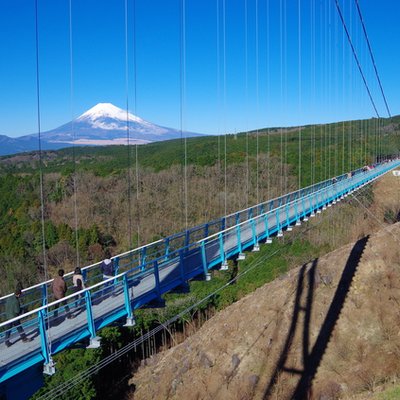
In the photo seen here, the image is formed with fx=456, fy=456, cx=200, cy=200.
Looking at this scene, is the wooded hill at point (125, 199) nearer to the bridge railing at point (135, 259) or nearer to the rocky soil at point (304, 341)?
the rocky soil at point (304, 341)

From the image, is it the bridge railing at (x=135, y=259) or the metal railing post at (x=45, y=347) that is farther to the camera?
the bridge railing at (x=135, y=259)

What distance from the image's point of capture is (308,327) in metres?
17.5

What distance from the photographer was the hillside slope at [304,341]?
1484 centimetres

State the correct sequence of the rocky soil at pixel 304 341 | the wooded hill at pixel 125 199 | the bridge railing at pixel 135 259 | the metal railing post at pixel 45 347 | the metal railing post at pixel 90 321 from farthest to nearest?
1. the wooded hill at pixel 125 199
2. the rocky soil at pixel 304 341
3. the bridge railing at pixel 135 259
4. the metal railing post at pixel 90 321
5. the metal railing post at pixel 45 347

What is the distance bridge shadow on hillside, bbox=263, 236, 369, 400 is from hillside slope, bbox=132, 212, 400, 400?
0.04m

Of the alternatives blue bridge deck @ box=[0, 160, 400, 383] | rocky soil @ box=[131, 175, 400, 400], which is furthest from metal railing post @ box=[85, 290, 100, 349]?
rocky soil @ box=[131, 175, 400, 400]

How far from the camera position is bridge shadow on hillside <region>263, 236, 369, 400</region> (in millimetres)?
14891

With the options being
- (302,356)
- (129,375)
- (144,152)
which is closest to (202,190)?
(129,375)

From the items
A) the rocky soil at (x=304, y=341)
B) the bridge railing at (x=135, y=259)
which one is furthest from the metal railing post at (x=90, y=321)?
the rocky soil at (x=304, y=341)

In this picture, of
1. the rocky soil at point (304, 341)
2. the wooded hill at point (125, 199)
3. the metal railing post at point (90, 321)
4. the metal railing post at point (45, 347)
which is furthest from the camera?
the wooded hill at point (125, 199)

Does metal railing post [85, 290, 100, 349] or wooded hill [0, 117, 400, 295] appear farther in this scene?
wooded hill [0, 117, 400, 295]

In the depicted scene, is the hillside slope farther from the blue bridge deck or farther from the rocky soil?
the blue bridge deck

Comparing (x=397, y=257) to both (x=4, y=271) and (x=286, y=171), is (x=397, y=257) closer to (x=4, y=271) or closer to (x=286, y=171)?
(x=286, y=171)

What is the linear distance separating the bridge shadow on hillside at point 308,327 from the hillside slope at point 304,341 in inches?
1.5
